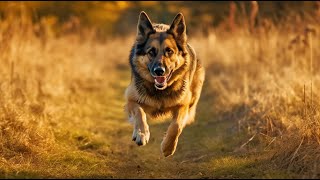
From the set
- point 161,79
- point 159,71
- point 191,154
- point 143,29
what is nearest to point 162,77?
point 161,79

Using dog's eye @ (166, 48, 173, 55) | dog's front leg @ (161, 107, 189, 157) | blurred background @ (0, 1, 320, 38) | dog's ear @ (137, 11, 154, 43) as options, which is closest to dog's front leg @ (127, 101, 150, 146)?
dog's front leg @ (161, 107, 189, 157)

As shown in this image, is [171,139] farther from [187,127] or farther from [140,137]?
[187,127]

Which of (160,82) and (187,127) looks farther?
(187,127)

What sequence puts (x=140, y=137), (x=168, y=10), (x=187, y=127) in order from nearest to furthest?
(x=140, y=137) < (x=187, y=127) < (x=168, y=10)

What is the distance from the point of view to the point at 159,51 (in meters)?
6.15

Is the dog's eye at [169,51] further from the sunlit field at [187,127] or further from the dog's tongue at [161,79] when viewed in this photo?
the sunlit field at [187,127]

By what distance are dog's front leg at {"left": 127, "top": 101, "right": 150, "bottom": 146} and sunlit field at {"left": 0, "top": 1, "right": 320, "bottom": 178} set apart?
331 millimetres

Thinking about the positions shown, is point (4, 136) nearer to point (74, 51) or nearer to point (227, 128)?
point (227, 128)

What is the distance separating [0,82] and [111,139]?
67.7 inches

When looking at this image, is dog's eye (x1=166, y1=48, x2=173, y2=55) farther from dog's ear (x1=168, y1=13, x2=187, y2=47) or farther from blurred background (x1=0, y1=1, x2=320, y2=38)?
blurred background (x1=0, y1=1, x2=320, y2=38)

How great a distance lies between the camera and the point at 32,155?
5.71 m

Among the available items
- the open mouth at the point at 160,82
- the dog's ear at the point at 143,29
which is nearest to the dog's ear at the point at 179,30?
the dog's ear at the point at 143,29

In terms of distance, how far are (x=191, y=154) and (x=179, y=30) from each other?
149 cm

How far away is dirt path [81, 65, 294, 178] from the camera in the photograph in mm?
5266
